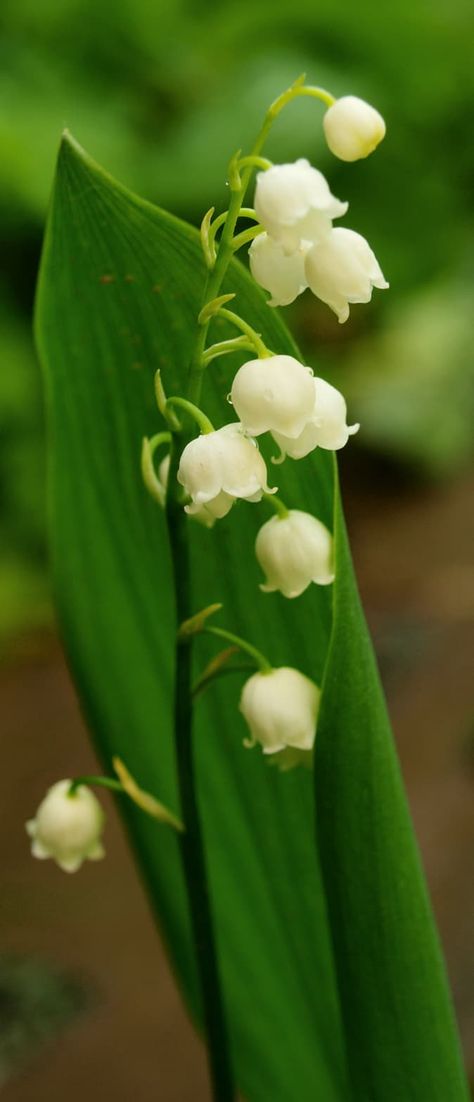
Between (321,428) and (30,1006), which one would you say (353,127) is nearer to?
(321,428)

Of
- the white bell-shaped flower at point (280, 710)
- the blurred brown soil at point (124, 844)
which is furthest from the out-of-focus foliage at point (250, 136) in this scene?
the white bell-shaped flower at point (280, 710)

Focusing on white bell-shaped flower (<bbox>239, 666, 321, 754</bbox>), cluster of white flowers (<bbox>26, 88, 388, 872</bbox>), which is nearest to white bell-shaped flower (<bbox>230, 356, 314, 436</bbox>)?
cluster of white flowers (<bbox>26, 88, 388, 872</bbox>)

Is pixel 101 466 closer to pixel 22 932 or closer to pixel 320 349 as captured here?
pixel 22 932

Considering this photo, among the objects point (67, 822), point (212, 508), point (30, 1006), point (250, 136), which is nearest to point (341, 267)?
point (212, 508)

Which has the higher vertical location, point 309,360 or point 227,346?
point 227,346

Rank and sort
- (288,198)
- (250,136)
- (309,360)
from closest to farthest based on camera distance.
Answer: (288,198), (250,136), (309,360)

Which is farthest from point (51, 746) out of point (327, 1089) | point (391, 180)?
point (391, 180)

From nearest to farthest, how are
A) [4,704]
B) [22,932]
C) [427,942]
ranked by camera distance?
[427,942]
[22,932]
[4,704]
